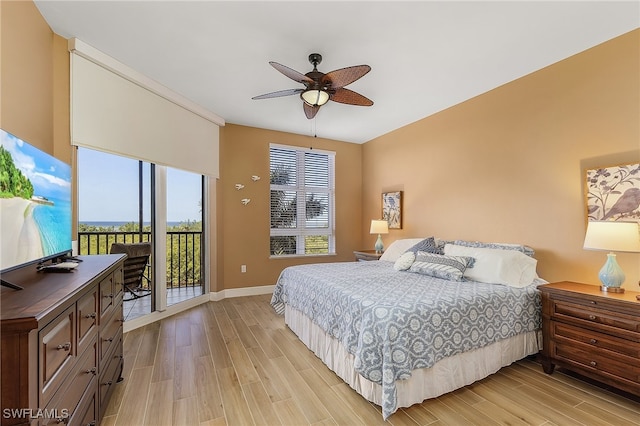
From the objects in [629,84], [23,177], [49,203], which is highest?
[629,84]

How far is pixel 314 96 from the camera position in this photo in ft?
8.55

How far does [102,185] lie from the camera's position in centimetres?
312

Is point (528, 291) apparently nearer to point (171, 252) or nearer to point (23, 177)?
point (23, 177)

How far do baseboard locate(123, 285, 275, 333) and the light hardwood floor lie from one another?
496 millimetres

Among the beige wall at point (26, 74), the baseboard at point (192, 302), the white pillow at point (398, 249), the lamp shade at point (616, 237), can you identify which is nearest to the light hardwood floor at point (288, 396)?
the baseboard at point (192, 302)

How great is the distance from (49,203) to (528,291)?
11.6 feet

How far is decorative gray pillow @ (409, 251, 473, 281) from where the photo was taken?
9.09 ft

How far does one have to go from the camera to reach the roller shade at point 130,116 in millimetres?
2578

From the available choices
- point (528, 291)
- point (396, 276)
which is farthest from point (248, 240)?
point (528, 291)

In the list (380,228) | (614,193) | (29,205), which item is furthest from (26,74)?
(614,193)

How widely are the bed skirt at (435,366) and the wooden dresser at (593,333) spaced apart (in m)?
0.23

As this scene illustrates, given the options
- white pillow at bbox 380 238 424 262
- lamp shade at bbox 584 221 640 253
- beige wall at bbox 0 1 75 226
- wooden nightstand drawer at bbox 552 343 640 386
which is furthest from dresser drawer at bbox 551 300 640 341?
beige wall at bbox 0 1 75 226

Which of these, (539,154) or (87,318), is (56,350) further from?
(539,154)

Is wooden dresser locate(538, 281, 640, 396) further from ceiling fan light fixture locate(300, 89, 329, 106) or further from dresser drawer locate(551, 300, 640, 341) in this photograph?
ceiling fan light fixture locate(300, 89, 329, 106)
